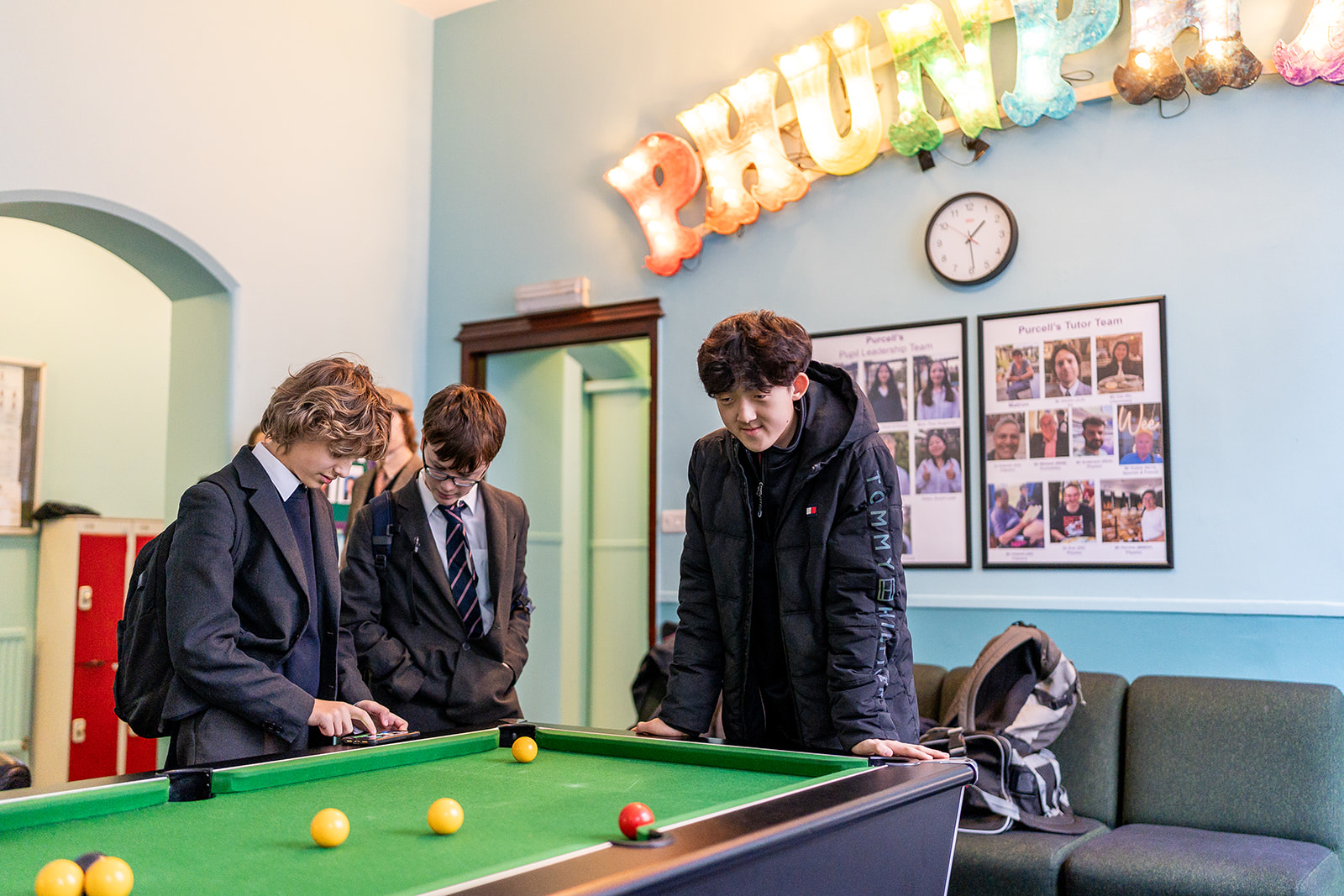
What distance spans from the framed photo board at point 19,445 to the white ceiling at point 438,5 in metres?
2.56

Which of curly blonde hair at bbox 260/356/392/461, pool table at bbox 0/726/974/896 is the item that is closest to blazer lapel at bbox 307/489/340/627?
curly blonde hair at bbox 260/356/392/461

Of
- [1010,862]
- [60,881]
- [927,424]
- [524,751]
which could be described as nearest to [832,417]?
[524,751]

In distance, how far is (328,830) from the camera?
4.53 feet

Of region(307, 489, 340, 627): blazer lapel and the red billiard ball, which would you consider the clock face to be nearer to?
region(307, 489, 340, 627): blazer lapel

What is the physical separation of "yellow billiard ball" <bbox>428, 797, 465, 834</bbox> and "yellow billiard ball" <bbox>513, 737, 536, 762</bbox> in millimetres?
602

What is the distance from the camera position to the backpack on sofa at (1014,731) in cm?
316

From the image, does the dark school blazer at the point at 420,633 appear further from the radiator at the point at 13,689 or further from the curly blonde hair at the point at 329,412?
the radiator at the point at 13,689

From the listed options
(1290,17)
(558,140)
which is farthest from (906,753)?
(558,140)

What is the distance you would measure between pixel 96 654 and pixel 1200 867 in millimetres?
4615

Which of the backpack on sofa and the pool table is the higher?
the pool table

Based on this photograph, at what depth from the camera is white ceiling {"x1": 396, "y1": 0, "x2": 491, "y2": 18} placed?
549 cm

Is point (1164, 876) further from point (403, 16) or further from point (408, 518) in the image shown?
point (403, 16)

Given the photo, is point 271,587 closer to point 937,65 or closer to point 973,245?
point 973,245

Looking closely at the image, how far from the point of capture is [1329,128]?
3.45 m
